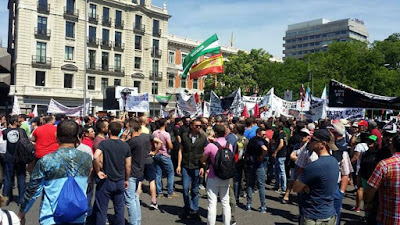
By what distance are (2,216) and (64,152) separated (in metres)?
1.02

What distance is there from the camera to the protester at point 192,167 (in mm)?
6867

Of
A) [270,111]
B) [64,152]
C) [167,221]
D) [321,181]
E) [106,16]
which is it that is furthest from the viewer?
[106,16]

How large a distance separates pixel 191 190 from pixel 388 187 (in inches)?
156

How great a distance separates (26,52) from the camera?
132 feet

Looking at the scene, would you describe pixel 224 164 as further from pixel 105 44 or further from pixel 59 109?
pixel 105 44

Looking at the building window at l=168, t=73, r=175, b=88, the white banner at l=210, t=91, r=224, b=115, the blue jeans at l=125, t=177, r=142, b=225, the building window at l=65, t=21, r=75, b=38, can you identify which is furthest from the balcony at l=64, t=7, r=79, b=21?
the blue jeans at l=125, t=177, r=142, b=225

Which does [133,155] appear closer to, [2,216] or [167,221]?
[167,221]

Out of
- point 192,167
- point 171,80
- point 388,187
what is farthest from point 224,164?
point 171,80

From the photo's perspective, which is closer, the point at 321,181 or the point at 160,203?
the point at 321,181

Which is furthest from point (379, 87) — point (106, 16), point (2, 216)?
point (2, 216)

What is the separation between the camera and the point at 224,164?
554 centimetres

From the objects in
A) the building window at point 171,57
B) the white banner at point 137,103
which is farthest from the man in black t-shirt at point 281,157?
the building window at point 171,57

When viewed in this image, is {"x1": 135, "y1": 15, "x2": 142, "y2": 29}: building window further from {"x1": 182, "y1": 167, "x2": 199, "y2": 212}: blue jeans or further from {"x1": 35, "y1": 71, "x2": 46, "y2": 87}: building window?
A: {"x1": 182, "y1": 167, "x2": 199, "y2": 212}: blue jeans

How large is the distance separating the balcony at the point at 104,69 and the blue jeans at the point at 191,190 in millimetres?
40962
